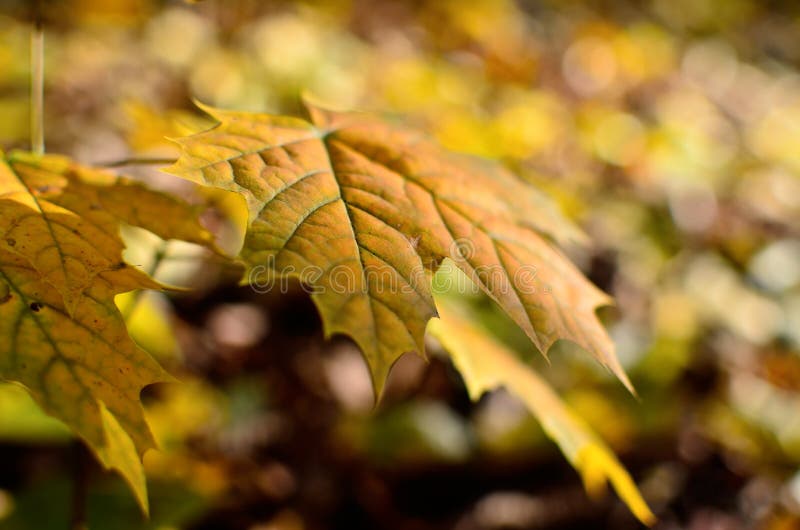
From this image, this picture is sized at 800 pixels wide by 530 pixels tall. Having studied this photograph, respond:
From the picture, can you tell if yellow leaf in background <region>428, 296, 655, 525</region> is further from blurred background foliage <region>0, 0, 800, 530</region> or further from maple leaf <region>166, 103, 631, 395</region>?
blurred background foliage <region>0, 0, 800, 530</region>

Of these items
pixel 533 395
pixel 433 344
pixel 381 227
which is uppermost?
pixel 381 227

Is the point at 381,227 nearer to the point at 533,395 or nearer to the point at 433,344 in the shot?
the point at 533,395

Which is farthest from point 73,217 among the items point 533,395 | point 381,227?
point 533,395

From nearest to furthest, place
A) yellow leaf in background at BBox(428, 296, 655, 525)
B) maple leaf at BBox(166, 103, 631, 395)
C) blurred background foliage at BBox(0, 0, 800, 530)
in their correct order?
maple leaf at BBox(166, 103, 631, 395) < yellow leaf in background at BBox(428, 296, 655, 525) < blurred background foliage at BBox(0, 0, 800, 530)

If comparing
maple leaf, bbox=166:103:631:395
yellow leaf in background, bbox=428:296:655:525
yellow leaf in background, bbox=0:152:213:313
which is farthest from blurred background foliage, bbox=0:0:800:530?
yellow leaf in background, bbox=428:296:655:525

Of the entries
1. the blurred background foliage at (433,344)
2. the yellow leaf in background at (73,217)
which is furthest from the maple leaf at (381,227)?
the blurred background foliage at (433,344)

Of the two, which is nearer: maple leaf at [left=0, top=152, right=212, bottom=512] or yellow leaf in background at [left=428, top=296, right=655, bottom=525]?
maple leaf at [left=0, top=152, right=212, bottom=512]

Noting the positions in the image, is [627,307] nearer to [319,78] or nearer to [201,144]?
[319,78]
